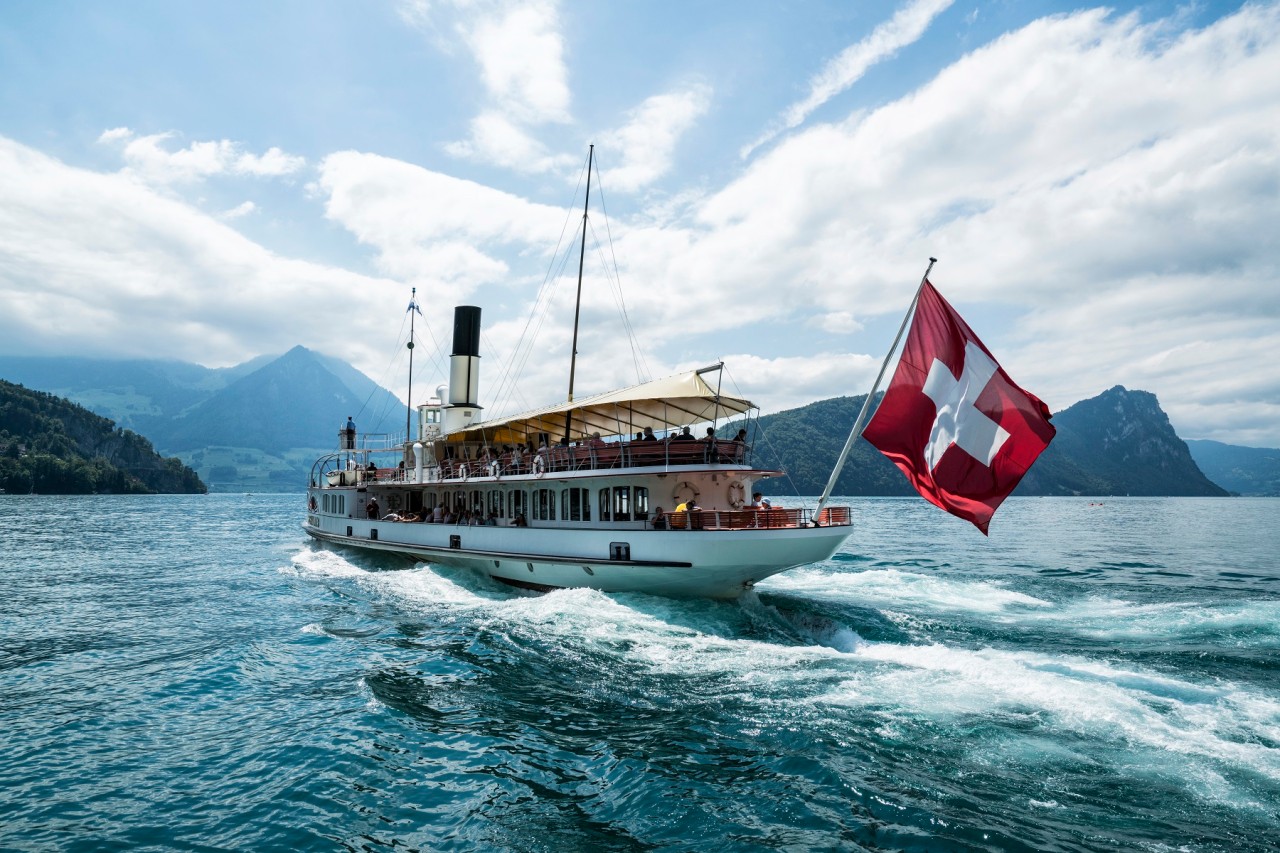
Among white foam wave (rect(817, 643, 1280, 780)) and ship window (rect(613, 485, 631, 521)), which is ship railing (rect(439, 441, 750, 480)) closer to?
ship window (rect(613, 485, 631, 521))

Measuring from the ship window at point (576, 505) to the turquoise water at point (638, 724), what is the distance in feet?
10.3

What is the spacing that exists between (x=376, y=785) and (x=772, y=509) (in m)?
11.8

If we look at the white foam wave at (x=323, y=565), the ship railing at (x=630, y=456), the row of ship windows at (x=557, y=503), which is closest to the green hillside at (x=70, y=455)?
the white foam wave at (x=323, y=565)

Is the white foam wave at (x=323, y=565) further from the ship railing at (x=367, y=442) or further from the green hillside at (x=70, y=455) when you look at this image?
the green hillside at (x=70, y=455)

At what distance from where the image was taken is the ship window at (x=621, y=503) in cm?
2095

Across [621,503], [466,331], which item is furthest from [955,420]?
[466,331]

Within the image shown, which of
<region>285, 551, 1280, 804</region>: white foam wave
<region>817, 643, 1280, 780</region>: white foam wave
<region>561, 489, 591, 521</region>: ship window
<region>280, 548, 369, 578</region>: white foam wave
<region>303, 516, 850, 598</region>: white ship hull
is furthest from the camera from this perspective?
<region>280, 548, 369, 578</region>: white foam wave

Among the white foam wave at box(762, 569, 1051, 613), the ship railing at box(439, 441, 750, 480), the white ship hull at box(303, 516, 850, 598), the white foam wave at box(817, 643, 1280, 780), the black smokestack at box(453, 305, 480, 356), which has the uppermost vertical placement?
the black smokestack at box(453, 305, 480, 356)

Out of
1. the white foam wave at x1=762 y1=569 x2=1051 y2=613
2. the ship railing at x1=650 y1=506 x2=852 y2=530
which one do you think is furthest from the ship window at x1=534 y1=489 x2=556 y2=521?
the white foam wave at x1=762 y1=569 x2=1051 y2=613

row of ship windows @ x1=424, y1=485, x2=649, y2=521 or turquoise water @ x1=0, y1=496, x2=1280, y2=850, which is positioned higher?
row of ship windows @ x1=424, y1=485, x2=649, y2=521

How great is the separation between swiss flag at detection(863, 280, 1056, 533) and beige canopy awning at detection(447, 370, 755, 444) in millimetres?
4989

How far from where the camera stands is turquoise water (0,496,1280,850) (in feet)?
26.0

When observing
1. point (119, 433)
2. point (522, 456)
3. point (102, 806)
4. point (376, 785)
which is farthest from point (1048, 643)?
point (119, 433)

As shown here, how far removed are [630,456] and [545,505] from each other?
5.46 m
